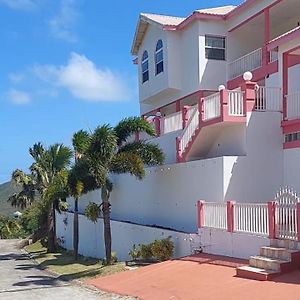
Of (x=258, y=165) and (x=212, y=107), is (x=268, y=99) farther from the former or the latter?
(x=258, y=165)

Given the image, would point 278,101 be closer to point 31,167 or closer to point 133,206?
point 133,206

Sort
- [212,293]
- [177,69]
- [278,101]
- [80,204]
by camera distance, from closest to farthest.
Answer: [212,293]
[278,101]
[177,69]
[80,204]

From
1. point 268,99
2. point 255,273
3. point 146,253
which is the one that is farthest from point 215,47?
point 255,273

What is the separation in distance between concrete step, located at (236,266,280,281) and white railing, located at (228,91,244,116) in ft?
19.5

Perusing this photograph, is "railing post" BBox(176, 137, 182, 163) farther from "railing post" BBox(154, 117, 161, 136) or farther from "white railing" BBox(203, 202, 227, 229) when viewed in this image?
"white railing" BBox(203, 202, 227, 229)

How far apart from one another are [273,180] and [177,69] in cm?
976

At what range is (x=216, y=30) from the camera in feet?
75.6

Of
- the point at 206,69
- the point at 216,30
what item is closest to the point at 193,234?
the point at 206,69

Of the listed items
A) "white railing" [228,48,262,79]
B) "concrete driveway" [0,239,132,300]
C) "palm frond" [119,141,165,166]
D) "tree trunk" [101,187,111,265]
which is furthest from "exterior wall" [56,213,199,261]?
"white railing" [228,48,262,79]

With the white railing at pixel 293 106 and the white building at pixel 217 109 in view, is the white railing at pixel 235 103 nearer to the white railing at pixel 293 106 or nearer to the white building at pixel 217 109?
the white building at pixel 217 109

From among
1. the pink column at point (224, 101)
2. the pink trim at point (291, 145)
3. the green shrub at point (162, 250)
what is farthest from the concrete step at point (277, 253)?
the pink column at point (224, 101)

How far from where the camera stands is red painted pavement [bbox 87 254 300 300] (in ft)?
33.8

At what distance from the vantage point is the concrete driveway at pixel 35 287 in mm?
12938

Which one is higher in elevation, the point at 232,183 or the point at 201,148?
the point at 201,148
